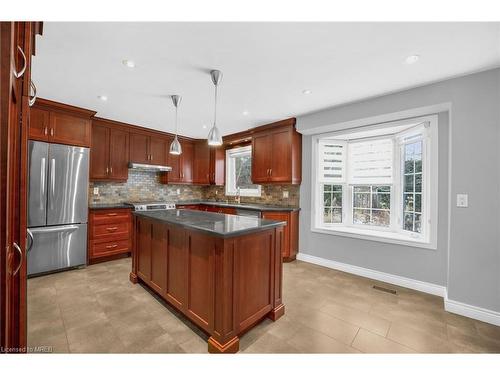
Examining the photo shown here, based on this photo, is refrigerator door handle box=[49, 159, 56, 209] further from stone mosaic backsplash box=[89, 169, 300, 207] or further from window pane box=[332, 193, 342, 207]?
window pane box=[332, 193, 342, 207]

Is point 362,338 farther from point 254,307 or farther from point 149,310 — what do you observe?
point 149,310

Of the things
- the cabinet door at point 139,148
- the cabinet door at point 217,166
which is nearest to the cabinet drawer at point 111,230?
the cabinet door at point 139,148

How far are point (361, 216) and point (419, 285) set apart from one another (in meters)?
1.20

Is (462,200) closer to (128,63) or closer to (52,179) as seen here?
(128,63)

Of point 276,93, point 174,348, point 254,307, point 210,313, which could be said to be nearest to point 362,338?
point 254,307

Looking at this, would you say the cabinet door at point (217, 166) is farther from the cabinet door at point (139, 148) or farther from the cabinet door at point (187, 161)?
the cabinet door at point (139, 148)

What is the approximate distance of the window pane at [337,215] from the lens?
153 inches

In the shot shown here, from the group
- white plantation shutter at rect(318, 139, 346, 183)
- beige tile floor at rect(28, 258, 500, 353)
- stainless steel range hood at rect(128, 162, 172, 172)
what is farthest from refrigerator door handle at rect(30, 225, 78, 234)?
white plantation shutter at rect(318, 139, 346, 183)

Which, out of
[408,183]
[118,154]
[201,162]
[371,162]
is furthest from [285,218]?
[118,154]

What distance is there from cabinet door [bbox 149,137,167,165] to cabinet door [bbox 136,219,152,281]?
2261mm

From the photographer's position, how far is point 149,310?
2.26 meters

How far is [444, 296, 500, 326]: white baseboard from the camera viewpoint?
2.11m

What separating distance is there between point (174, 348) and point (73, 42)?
2.57 meters
